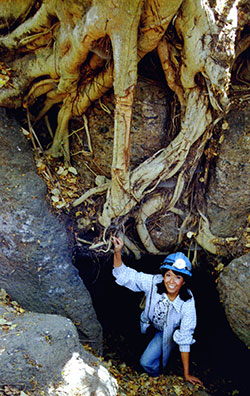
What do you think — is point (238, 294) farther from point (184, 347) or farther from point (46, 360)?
point (46, 360)

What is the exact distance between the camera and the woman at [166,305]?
3180 mm

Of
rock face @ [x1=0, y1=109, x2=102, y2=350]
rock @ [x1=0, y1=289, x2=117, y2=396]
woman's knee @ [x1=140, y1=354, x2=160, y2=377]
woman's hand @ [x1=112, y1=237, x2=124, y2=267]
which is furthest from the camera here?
woman's knee @ [x1=140, y1=354, x2=160, y2=377]

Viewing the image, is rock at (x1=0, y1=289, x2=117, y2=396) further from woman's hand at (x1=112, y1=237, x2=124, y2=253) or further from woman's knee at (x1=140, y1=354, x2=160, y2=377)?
woman's knee at (x1=140, y1=354, x2=160, y2=377)

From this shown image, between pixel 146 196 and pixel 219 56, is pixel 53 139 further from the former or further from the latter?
pixel 219 56

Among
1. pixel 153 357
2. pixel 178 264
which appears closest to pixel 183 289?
pixel 178 264

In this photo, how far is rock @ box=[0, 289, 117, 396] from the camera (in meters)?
1.98

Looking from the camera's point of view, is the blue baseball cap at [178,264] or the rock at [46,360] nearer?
the rock at [46,360]

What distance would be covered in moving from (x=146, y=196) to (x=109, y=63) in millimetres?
1207

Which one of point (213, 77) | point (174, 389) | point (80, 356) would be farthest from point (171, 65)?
point (174, 389)

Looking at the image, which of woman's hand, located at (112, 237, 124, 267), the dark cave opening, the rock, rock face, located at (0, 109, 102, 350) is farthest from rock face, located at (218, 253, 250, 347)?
the rock

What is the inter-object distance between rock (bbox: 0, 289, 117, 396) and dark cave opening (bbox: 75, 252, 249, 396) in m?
1.04

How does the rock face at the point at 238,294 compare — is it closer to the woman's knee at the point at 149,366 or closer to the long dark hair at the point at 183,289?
the long dark hair at the point at 183,289

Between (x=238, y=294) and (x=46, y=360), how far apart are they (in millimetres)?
1869

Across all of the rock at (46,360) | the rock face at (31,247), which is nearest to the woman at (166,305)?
the rock face at (31,247)
